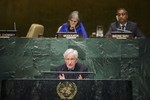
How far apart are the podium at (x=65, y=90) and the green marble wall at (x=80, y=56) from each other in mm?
886

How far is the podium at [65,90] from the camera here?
477cm

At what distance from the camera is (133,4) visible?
10289mm

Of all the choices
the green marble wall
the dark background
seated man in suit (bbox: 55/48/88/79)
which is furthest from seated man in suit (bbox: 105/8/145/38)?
the dark background

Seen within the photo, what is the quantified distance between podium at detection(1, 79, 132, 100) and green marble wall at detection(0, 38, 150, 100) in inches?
34.9

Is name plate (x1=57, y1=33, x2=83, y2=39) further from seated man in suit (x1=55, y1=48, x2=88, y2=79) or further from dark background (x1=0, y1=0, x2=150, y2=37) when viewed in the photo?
dark background (x1=0, y1=0, x2=150, y2=37)

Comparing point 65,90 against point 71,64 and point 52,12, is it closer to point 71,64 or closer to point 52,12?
point 71,64

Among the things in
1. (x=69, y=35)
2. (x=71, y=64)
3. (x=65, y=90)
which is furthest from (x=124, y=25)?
(x=65, y=90)

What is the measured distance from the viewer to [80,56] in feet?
18.9

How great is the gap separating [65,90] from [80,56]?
110 cm

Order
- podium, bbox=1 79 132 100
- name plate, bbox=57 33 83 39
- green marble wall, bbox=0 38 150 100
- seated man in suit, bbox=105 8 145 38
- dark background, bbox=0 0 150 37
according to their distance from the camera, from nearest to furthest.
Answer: podium, bbox=1 79 132 100 < green marble wall, bbox=0 38 150 100 < name plate, bbox=57 33 83 39 < seated man in suit, bbox=105 8 145 38 < dark background, bbox=0 0 150 37

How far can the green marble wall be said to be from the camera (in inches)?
225

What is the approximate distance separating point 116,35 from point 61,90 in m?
1.48

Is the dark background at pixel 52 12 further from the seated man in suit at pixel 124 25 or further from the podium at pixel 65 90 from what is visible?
the podium at pixel 65 90

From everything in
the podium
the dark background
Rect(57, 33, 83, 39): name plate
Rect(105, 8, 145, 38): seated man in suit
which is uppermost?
the dark background
